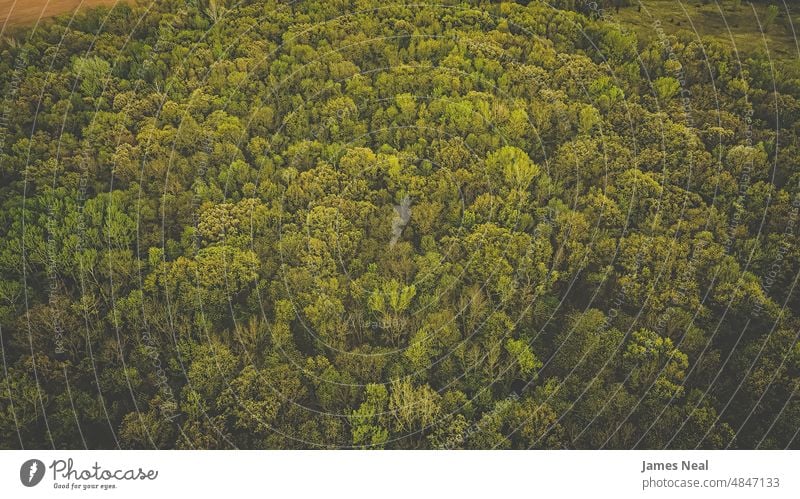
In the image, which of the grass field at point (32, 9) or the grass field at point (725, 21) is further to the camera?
the grass field at point (725, 21)

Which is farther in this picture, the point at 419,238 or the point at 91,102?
the point at 91,102

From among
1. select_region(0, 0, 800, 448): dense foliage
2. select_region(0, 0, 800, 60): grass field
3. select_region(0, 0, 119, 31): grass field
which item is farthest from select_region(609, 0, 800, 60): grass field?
select_region(0, 0, 119, 31): grass field

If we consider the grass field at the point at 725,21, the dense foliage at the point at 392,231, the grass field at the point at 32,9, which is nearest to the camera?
the dense foliage at the point at 392,231

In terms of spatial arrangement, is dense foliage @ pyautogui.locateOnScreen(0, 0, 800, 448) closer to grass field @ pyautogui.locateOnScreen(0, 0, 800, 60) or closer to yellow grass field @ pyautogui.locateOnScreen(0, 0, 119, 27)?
grass field @ pyautogui.locateOnScreen(0, 0, 800, 60)

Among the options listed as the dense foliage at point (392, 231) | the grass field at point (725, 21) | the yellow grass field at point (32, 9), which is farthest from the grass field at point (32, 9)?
the grass field at point (725, 21)

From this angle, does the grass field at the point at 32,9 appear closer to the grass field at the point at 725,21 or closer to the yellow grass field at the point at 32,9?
the yellow grass field at the point at 32,9

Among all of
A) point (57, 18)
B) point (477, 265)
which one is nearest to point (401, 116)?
point (477, 265)

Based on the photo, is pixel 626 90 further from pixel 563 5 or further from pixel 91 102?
pixel 91 102

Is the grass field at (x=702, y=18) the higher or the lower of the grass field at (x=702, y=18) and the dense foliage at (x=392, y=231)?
the higher
